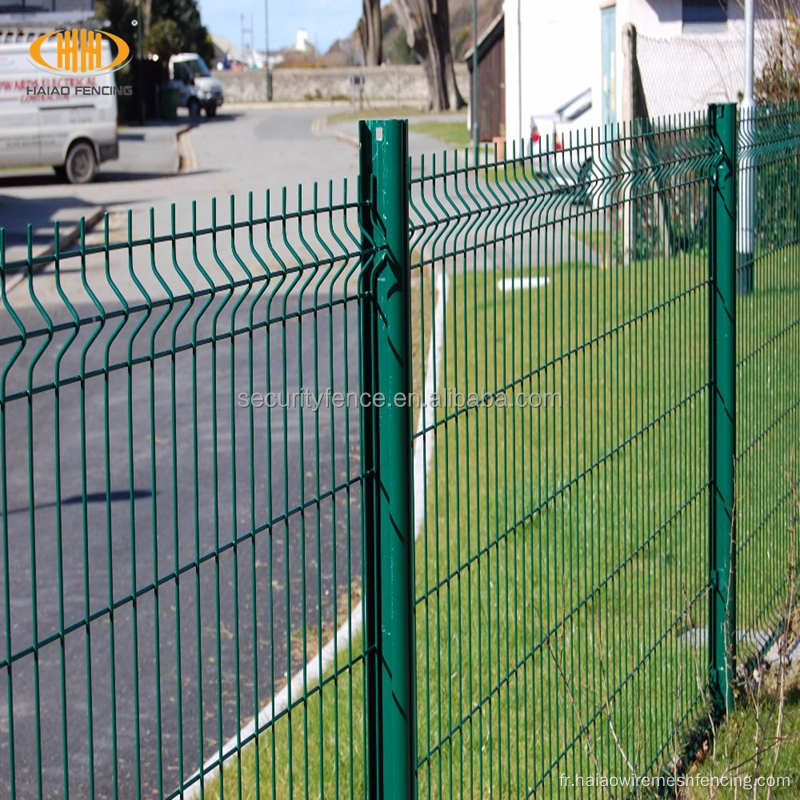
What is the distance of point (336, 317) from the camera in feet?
49.2

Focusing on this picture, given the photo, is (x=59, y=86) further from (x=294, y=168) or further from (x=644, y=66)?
(x=644, y=66)

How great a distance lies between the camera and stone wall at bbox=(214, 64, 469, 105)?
2771 inches

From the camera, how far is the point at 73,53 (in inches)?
1172

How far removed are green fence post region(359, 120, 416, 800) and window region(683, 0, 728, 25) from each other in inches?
630

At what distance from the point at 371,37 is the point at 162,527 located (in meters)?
67.9

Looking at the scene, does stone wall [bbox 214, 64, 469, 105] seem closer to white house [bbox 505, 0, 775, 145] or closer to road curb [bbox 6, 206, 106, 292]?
white house [bbox 505, 0, 775, 145]

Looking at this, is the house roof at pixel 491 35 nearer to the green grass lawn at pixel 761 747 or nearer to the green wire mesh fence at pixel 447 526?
the green wire mesh fence at pixel 447 526

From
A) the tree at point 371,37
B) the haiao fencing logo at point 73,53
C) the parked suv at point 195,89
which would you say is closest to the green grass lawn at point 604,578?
the haiao fencing logo at point 73,53

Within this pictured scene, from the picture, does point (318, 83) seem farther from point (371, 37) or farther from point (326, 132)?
point (326, 132)

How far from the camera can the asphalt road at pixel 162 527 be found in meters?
2.31

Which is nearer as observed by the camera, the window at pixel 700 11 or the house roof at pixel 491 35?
the window at pixel 700 11

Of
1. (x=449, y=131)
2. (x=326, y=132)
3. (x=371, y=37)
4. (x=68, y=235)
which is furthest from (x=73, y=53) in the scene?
(x=371, y=37)

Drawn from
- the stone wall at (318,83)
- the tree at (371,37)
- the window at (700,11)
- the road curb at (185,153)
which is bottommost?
the road curb at (185,153)

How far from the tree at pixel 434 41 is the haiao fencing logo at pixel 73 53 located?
22.3m
